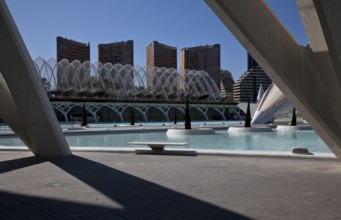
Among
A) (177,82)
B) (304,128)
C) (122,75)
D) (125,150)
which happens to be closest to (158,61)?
(177,82)

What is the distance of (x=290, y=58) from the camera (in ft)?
19.9

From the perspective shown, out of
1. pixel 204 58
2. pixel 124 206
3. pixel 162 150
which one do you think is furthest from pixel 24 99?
pixel 204 58

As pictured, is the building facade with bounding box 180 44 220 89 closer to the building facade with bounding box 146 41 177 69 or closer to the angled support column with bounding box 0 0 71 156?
the building facade with bounding box 146 41 177 69

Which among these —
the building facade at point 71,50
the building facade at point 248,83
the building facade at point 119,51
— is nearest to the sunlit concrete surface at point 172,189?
the building facade at point 71,50

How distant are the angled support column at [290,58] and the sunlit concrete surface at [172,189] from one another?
44.0 inches

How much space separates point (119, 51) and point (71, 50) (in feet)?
44.6

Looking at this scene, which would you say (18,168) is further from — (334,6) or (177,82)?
(177,82)

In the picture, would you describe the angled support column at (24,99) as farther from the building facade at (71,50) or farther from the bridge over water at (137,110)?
the building facade at (71,50)

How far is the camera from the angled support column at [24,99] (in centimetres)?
805

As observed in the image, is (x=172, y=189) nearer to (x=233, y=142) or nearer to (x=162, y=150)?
(x=162, y=150)

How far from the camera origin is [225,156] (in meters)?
9.48

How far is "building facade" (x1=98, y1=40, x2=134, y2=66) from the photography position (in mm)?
104625

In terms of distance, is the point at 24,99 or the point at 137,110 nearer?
the point at 24,99

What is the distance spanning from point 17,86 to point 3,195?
3815 mm
